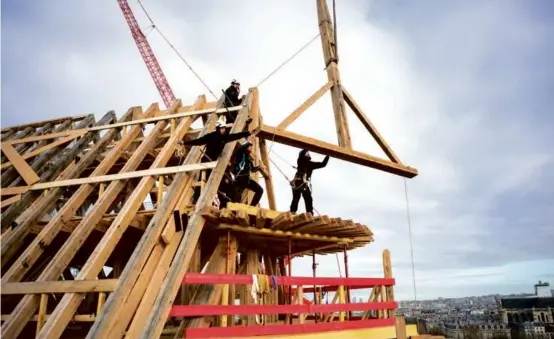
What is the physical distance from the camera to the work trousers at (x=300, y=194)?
10.5 meters

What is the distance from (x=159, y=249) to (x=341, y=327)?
387cm

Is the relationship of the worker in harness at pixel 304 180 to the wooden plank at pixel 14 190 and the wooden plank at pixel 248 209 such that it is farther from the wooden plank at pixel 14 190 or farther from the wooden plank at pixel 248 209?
the wooden plank at pixel 14 190

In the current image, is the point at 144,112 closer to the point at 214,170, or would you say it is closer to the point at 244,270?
the point at 214,170

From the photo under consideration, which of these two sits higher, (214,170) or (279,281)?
(214,170)

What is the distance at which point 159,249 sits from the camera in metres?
6.90

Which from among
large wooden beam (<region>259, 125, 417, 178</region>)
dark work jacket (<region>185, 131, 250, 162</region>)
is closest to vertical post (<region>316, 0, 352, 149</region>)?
large wooden beam (<region>259, 125, 417, 178</region>)

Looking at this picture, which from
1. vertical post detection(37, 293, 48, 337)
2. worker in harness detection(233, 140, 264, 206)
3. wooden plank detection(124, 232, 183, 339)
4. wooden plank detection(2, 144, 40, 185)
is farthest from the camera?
wooden plank detection(2, 144, 40, 185)

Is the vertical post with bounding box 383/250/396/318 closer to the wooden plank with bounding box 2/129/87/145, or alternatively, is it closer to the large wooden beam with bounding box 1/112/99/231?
the large wooden beam with bounding box 1/112/99/231

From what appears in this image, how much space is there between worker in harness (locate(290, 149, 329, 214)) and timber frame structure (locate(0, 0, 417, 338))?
99cm

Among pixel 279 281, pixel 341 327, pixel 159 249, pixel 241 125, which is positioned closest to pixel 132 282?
pixel 159 249

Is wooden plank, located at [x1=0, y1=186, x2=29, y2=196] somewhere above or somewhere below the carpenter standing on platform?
below

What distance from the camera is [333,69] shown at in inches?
420

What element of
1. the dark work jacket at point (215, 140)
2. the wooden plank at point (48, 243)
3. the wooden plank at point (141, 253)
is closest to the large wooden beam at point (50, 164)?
the wooden plank at point (48, 243)

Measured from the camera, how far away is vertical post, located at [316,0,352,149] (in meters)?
10.2
